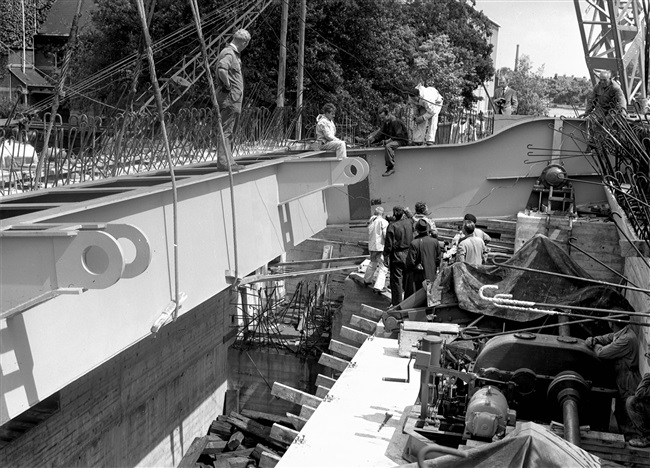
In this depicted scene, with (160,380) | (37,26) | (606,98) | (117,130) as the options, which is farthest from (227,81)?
(37,26)

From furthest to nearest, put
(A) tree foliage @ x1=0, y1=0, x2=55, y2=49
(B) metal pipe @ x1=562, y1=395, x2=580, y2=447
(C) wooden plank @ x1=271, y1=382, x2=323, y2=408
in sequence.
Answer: (A) tree foliage @ x1=0, y1=0, x2=55, y2=49
(C) wooden plank @ x1=271, y1=382, x2=323, y2=408
(B) metal pipe @ x1=562, y1=395, x2=580, y2=447

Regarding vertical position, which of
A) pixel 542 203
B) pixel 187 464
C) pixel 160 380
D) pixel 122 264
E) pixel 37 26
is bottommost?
pixel 187 464

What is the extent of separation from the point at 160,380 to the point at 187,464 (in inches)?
64.7

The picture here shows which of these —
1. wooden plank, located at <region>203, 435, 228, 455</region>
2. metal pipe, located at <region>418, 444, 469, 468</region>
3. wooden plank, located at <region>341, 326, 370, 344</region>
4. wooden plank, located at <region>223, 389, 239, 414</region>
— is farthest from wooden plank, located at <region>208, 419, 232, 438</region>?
metal pipe, located at <region>418, 444, 469, 468</region>

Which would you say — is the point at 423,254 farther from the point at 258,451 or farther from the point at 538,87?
the point at 538,87

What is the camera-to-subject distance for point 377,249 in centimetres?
1512

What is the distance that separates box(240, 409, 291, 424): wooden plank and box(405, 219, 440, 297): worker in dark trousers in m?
4.78

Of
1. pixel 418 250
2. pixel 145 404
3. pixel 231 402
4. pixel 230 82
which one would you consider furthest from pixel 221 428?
pixel 230 82

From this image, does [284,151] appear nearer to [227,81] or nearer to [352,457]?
[227,81]

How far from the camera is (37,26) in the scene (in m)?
61.4

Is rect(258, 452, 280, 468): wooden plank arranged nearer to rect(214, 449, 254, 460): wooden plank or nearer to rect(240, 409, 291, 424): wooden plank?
rect(214, 449, 254, 460): wooden plank

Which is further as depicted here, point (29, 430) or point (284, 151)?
point (284, 151)

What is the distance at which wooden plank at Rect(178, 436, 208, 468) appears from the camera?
15.1 m

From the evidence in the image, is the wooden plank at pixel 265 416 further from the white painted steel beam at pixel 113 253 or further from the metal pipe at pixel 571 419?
the metal pipe at pixel 571 419
